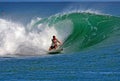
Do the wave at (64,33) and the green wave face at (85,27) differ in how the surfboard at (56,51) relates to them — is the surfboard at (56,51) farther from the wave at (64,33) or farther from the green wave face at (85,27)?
the green wave face at (85,27)

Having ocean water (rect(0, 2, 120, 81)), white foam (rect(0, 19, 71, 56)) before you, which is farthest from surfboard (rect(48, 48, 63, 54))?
white foam (rect(0, 19, 71, 56))

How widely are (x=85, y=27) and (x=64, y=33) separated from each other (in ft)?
5.20

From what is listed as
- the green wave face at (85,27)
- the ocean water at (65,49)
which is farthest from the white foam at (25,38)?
the green wave face at (85,27)

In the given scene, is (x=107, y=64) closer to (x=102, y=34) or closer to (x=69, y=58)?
(x=69, y=58)

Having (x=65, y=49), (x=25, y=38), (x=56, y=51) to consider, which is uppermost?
(x=56, y=51)

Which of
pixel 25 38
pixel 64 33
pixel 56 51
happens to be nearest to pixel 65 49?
pixel 56 51

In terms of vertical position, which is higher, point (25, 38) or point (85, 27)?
point (85, 27)

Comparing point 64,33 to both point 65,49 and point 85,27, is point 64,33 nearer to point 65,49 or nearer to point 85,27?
point 85,27

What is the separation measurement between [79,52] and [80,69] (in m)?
6.68

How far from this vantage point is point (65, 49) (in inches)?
1238

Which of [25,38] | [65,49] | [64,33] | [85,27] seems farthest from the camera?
[85,27]

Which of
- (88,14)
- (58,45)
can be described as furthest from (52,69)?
(88,14)

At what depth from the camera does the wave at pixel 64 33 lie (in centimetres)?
3198

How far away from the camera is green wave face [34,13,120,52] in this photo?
33003 millimetres
